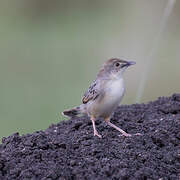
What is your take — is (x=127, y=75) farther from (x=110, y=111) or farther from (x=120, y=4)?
(x=110, y=111)

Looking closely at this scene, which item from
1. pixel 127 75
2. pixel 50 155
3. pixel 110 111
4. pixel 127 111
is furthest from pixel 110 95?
pixel 127 75

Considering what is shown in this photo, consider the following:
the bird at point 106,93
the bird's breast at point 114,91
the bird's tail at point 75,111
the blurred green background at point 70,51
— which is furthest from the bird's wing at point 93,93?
the blurred green background at point 70,51

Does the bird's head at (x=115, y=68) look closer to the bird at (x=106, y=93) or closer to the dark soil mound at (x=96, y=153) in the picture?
the bird at (x=106, y=93)

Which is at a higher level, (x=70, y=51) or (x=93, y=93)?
(x=70, y=51)

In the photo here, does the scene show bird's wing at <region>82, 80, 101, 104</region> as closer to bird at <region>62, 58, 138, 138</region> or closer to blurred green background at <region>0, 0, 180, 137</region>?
→ bird at <region>62, 58, 138, 138</region>

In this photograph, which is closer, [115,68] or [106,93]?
[106,93]

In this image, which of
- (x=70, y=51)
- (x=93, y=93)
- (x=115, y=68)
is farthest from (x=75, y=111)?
(x=70, y=51)

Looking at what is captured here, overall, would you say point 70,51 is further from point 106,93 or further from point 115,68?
point 106,93
